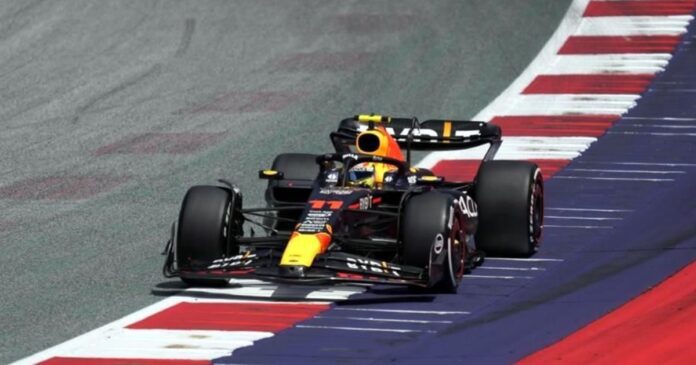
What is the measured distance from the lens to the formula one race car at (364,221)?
11938 millimetres

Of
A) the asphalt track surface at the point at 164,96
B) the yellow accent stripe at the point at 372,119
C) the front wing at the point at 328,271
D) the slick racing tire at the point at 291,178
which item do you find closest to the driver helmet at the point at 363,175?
the slick racing tire at the point at 291,178

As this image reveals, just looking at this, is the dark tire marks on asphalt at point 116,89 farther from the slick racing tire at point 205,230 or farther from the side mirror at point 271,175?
the slick racing tire at point 205,230

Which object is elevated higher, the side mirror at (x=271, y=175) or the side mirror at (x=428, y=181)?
the side mirror at (x=271, y=175)

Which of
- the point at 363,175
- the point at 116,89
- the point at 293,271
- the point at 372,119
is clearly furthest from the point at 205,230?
the point at 116,89

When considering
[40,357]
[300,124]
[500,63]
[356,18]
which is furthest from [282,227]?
[356,18]

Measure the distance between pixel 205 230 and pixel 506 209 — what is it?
2552 mm

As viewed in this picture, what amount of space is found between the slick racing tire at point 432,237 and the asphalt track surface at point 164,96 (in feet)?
6.30

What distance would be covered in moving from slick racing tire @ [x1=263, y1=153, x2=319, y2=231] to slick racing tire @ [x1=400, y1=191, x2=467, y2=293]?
1516 mm

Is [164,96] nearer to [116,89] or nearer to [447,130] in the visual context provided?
[116,89]

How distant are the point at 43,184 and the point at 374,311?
575 centimetres

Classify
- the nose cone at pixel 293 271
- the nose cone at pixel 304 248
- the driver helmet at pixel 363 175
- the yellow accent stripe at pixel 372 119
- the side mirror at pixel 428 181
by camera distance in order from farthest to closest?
the yellow accent stripe at pixel 372 119 < the driver helmet at pixel 363 175 < the side mirror at pixel 428 181 < the nose cone at pixel 304 248 < the nose cone at pixel 293 271

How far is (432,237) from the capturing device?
472 inches

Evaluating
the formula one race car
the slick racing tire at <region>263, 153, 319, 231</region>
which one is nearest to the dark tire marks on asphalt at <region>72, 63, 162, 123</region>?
the slick racing tire at <region>263, 153, 319, 231</region>

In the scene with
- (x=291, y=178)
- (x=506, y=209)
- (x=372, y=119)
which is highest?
(x=372, y=119)
